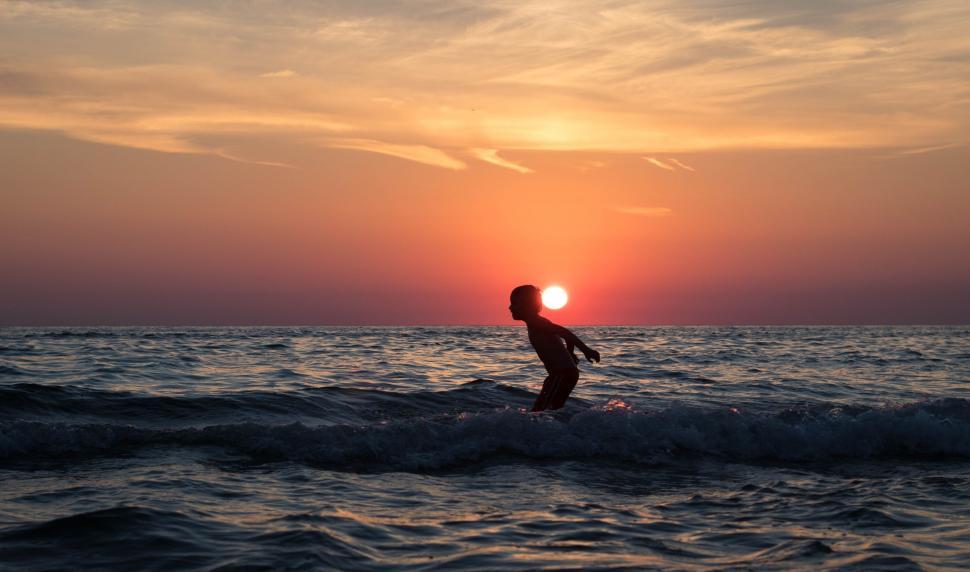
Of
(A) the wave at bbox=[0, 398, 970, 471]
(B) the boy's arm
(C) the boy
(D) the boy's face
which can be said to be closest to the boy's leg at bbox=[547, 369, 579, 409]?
(C) the boy

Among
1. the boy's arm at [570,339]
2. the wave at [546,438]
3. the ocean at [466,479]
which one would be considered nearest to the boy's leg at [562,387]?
the wave at [546,438]

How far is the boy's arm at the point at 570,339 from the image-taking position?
10180 millimetres

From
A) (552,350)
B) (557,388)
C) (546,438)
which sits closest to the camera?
(546,438)

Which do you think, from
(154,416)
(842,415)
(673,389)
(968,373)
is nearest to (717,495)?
(842,415)

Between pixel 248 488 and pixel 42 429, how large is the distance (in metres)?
3.58

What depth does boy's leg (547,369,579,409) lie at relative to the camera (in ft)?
37.2

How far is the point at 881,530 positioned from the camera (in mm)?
6262

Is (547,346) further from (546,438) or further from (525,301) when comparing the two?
(546,438)

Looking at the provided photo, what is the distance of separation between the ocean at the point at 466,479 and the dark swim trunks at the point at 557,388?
1.86ft

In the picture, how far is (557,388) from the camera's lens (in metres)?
11.4

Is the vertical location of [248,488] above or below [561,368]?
below

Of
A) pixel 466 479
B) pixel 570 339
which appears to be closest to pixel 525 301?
pixel 570 339

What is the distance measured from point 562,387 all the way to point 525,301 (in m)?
1.29

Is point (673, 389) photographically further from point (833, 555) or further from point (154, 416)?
point (833, 555)
